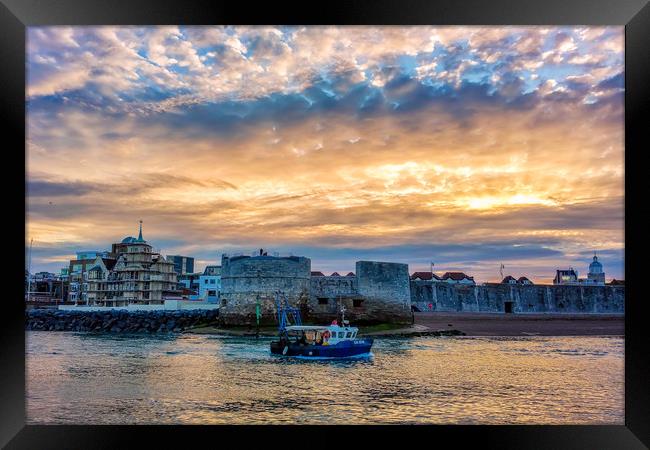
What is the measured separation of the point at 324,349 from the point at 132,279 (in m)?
25.9

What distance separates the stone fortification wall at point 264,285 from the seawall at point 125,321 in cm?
287

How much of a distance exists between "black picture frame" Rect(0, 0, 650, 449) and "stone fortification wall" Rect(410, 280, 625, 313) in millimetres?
27296

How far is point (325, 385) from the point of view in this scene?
12.4m

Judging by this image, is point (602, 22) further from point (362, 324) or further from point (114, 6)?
point (362, 324)

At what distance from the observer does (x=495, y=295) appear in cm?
3362

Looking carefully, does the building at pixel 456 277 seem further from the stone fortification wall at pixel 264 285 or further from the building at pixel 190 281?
the stone fortification wall at pixel 264 285

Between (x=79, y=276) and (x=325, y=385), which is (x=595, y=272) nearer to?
(x=79, y=276)

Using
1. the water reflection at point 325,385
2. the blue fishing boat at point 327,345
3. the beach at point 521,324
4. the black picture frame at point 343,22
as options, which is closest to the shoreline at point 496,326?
the beach at point 521,324

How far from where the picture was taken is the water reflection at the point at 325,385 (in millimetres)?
9547

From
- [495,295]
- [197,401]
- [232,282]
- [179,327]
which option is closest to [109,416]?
[197,401]

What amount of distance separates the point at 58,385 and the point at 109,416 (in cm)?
382

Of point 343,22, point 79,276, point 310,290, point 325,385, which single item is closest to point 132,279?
point 79,276

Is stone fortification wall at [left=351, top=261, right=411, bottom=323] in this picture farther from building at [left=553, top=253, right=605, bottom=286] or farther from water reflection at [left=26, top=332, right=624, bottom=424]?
building at [left=553, top=253, right=605, bottom=286]

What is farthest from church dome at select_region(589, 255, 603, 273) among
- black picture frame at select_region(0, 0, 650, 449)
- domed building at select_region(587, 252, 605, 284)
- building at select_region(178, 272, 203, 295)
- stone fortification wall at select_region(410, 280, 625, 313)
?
black picture frame at select_region(0, 0, 650, 449)
